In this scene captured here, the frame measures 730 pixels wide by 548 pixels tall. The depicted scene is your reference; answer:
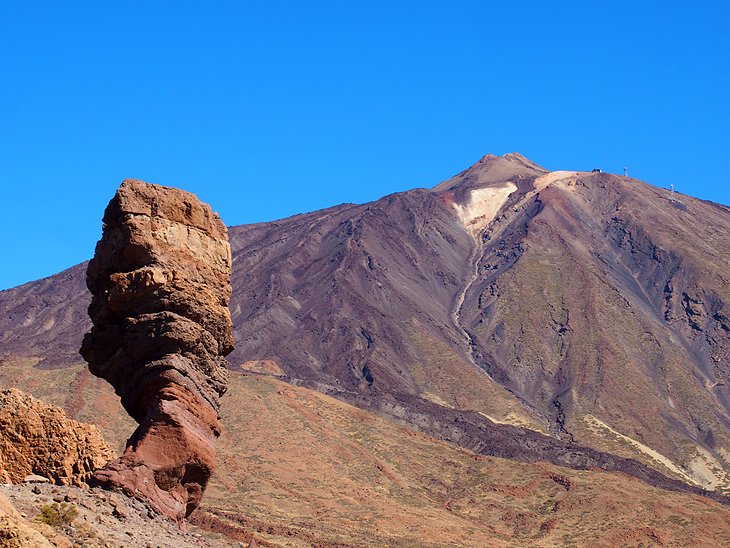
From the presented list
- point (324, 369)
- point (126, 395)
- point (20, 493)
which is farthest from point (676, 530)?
point (324, 369)

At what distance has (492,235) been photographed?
190 metres

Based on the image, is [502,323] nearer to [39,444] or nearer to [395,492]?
[395,492]

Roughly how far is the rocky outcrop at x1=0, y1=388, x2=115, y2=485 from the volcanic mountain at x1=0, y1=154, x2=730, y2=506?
66367 millimetres

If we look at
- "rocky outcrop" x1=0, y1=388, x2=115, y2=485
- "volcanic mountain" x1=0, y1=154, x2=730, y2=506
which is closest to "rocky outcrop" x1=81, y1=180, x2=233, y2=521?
"rocky outcrop" x1=0, y1=388, x2=115, y2=485

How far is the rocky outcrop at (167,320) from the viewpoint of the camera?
21.1m

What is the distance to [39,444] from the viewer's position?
19.0 metres

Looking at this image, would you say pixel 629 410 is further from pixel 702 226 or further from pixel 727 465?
pixel 702 226

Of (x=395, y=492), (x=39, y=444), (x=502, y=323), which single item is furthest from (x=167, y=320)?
(x=502, y=323)

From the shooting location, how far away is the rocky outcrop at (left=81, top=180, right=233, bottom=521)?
2114 cm

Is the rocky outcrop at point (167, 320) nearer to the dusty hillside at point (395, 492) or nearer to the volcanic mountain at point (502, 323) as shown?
the dusty hillside at point (395, 492)

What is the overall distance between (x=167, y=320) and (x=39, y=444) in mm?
3521

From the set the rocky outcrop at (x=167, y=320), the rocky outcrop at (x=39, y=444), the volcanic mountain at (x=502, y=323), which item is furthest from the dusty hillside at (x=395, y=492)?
the rocky outcrop at (x=39, y=444)

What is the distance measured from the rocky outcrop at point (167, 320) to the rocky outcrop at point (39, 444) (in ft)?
4.12

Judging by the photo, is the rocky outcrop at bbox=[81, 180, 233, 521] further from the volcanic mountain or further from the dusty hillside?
the volcanic mountain
